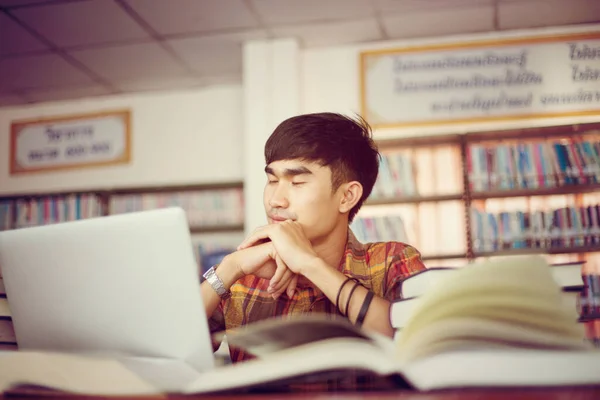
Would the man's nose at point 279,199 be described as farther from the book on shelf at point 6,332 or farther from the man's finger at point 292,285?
the book on shelf at point 6,332

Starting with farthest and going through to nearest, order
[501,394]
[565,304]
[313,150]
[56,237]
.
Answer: [313,150] → [56,237] → [565,304] → [501,394]

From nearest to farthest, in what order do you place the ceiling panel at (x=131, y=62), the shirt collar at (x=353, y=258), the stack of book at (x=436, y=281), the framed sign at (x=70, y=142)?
1. the stack of book at (x=436, y=281)
2. the shirt collar at (x=353, y=258)
3. the ceiling panel at (x=131, y=62)
4. the framed sign at (x=70, y=142)

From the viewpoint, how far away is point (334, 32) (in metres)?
3.74

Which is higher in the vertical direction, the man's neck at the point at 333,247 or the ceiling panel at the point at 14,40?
the ceiling panel at the point at 14,40

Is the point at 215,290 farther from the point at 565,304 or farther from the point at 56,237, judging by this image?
the point at 565,304

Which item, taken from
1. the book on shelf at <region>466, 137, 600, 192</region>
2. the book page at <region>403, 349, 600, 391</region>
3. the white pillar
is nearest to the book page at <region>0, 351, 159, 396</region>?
the book page at <region>403, 349, 600, 391</region>

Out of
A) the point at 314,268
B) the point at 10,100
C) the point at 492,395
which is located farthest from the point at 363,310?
the point at 10,100

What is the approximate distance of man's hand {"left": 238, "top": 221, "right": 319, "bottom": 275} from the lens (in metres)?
1.04

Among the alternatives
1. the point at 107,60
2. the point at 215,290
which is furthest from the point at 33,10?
the point at 215,290

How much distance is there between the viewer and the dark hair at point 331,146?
1.43 meters

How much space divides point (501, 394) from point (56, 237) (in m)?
0.46

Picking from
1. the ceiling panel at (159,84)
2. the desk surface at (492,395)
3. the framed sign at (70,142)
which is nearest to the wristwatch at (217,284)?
the desk surface at (492,395)

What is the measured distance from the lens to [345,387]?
0.53 m

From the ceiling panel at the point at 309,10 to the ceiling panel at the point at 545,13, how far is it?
32.1 inches
